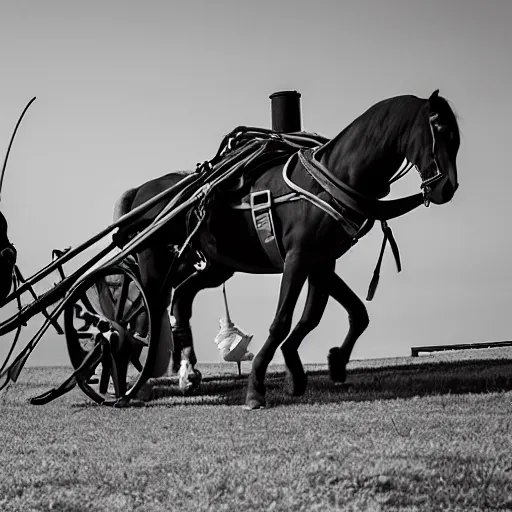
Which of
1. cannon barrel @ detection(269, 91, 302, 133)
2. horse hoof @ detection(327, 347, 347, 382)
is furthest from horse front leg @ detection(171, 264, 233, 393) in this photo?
cannon barrel @ detection(269, 91, 302, 133)

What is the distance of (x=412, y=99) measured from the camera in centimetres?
850

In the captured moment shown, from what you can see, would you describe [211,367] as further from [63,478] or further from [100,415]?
[63,478]

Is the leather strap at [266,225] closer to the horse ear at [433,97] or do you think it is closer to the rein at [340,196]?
the rein at [340,196]

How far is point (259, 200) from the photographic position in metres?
9.41

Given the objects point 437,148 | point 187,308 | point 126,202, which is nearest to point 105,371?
point 187,308

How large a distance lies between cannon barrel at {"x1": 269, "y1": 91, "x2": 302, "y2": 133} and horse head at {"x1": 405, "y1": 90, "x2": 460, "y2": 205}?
11.2 ft

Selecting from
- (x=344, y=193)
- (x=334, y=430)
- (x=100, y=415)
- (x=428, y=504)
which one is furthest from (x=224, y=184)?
(x=428, y=504)

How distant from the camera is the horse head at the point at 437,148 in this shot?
8.11 meters

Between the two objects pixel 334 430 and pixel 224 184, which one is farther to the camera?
pixel 224 184

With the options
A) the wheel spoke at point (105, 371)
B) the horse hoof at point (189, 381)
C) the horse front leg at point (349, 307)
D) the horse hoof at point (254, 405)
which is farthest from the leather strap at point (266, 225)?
the wheel spoke at point (105, 371)

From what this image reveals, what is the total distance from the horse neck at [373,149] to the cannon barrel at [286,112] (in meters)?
2.58

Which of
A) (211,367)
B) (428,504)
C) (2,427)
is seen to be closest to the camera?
(428,504)

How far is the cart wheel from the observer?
1025cm

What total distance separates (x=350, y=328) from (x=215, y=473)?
3907 mm
